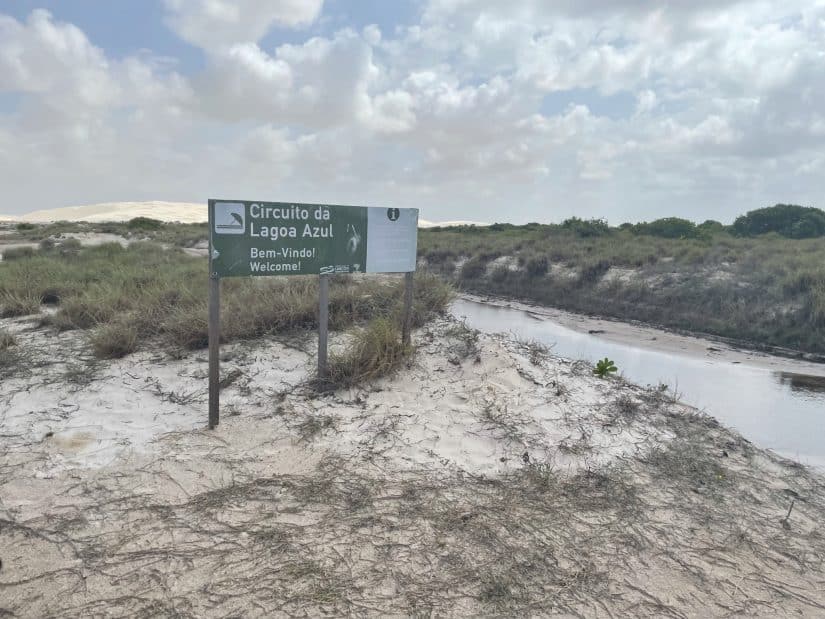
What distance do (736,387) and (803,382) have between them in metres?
1.14

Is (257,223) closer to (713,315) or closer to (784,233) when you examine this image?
(713,315)

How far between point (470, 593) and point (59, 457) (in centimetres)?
309

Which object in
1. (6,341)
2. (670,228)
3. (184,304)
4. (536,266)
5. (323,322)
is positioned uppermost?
(670,228)

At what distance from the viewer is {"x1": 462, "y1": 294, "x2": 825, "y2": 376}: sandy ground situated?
895 cm

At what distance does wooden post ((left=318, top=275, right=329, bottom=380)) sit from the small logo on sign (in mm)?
946

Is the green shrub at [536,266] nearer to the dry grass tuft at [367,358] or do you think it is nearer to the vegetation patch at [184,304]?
the vegetation patch at [184,304]

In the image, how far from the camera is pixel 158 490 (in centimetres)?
367

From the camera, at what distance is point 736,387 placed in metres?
7.60

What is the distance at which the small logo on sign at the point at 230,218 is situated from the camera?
442cm

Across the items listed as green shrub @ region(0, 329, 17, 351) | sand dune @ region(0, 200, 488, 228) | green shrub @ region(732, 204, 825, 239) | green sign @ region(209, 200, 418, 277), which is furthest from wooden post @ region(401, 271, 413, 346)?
sand dune @ region(0, 200, 488, 228)

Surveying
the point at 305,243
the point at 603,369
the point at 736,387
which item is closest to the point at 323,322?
the point at 305,243

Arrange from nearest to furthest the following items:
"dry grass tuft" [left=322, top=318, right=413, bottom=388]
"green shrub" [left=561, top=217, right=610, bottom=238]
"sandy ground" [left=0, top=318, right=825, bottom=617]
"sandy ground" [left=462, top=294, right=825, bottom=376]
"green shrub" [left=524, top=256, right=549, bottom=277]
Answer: "sandy ground" [left=0, top=318, right=825, bottom=617], "dry grass tuft" [left=322, top=318, right=413, bottom=388], "sandy ground" [left=462, top=294, right=825, bottom=376], "green shrub" [left=524, top=256, right=549, bottom=277], "green shrub" [left=561, top=217, right=610, bottom=238]

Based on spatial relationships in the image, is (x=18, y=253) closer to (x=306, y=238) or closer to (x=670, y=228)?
(x=306, y=238)

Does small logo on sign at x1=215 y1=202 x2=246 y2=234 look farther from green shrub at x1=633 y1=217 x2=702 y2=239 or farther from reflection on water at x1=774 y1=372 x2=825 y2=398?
green shrub at x1=633 y1=217 x2=702 y2=239
